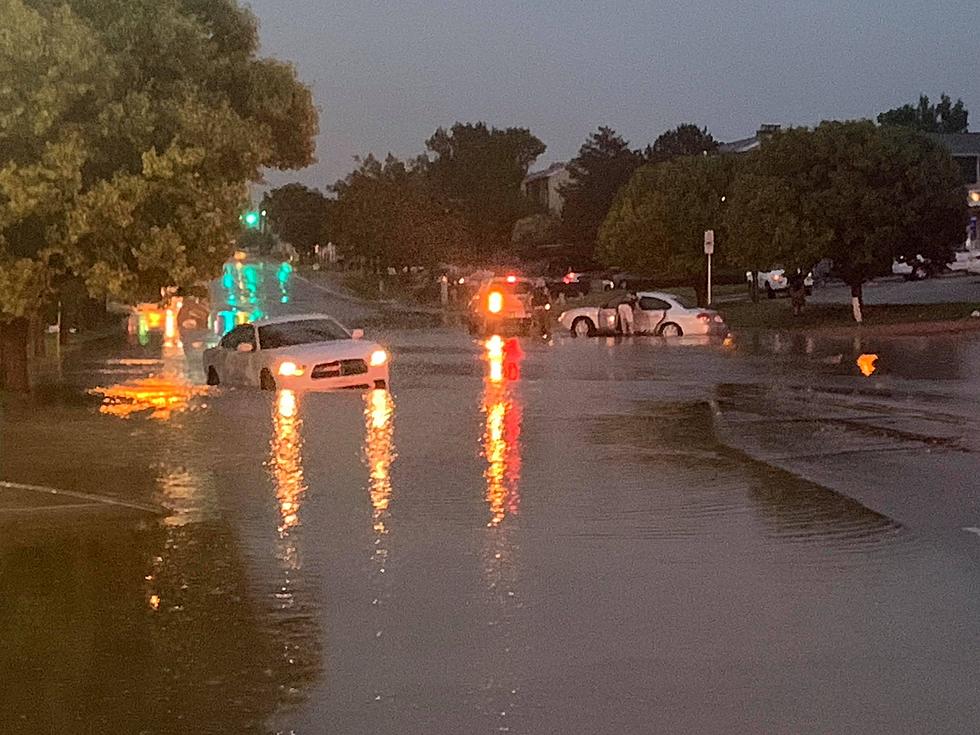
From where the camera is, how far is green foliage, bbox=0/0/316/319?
66.2 ft

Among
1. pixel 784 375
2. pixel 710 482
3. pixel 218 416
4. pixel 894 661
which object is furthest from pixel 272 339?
pixel 894 661

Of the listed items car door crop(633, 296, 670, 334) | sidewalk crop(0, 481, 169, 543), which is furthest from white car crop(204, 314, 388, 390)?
car door crop(633, 296, 670, 334)

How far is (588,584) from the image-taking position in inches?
378

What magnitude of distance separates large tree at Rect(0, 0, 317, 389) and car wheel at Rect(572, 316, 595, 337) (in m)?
21.2

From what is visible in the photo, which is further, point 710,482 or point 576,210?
point 576,210

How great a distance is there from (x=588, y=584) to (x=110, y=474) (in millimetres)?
6441

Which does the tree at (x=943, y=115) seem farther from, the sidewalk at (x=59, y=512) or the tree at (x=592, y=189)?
the sidewalk at (x=59, y=512)

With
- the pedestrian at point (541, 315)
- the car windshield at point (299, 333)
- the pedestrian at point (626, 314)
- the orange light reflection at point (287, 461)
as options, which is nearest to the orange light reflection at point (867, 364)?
the car windshield at point (299, 333)

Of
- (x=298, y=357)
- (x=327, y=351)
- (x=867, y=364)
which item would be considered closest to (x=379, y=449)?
(x=298, y=357)

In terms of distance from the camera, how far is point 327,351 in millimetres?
24656

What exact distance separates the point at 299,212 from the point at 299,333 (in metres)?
157

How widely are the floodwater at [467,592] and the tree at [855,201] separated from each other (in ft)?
97.8

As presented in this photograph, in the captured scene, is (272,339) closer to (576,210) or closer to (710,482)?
(710,482)

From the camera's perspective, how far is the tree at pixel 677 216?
64.2 m
